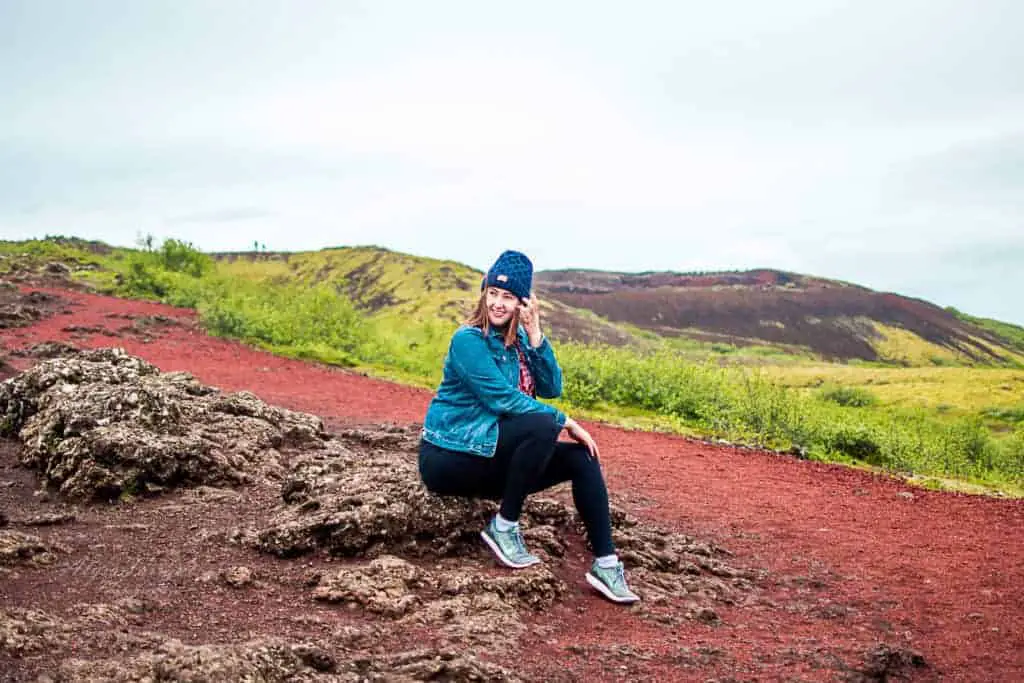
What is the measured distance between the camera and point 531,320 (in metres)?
5.40

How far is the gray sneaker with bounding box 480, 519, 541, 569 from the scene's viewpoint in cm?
514

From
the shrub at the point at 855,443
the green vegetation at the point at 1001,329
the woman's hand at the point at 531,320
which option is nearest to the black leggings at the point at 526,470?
the woman's hand at the point at 531,320

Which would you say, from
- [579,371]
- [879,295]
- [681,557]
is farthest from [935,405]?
[879,295]

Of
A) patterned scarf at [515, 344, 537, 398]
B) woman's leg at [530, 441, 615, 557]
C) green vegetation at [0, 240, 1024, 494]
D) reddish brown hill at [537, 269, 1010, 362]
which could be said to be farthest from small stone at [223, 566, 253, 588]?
reddish brown hill at [537, 269, 1010, 362]

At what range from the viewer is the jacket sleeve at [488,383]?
5.00 metres

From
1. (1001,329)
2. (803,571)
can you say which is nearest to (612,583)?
(803,571)

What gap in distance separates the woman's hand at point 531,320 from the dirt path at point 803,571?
1615 mm

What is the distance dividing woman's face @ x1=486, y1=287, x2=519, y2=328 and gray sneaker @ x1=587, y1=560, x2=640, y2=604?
1.63 meters

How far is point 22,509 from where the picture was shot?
570 cm

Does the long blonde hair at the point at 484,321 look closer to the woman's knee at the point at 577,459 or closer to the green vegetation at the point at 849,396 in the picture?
the woman's knee at the point at 577,459

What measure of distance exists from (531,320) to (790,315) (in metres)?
67.8

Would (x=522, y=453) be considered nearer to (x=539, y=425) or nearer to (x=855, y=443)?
(x=539, y=425)

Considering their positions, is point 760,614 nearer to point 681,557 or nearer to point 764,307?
point 681,557

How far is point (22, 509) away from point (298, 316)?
1655 cm
